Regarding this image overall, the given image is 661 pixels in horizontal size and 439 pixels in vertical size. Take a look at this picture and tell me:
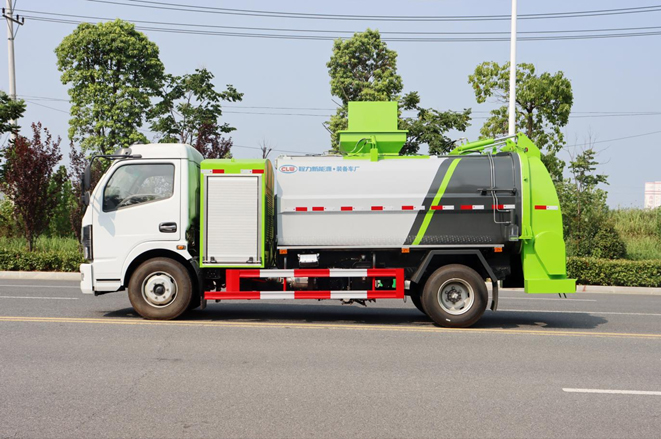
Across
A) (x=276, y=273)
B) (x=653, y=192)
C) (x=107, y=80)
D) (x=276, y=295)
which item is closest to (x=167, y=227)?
(x=276, y=273)

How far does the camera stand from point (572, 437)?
4.87 metres

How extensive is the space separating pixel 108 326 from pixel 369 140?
4.95 m

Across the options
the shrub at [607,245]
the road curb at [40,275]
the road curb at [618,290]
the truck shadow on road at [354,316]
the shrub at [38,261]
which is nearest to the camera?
the truck shadow on road at [354,316]

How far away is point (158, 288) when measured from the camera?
9.72 meters

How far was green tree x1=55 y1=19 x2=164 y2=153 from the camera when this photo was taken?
26531 mm

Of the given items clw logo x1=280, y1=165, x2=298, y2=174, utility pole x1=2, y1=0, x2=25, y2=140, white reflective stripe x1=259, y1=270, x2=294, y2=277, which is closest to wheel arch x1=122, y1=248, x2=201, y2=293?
white reflective stripe x1=259, y1=270, x2=294, y2=277

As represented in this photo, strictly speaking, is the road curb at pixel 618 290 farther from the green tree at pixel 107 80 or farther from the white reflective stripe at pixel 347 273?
the green tree at pixel 107 80

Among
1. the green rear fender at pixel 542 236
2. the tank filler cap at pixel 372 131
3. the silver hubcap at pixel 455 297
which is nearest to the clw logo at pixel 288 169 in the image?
the tank filler cap at pixel 372 131

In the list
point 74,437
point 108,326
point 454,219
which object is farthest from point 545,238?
point 74,437

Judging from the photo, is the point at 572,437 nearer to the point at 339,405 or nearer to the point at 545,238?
the point at 339,405

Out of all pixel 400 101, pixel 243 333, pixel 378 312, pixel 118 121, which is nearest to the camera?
pixel 243 333

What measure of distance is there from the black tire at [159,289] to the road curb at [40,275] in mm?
9071

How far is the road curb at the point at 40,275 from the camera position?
17766 mm

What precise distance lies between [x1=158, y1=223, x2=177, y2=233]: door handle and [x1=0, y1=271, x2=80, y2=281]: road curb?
366 inches
